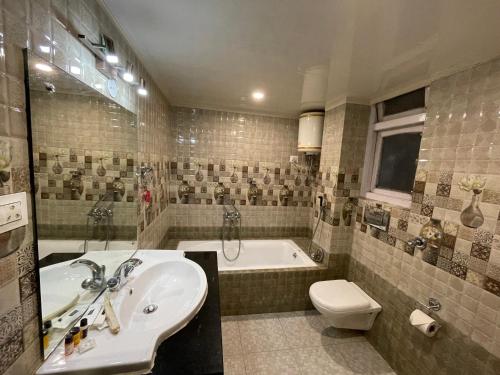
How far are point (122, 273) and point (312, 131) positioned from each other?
7.44 ft

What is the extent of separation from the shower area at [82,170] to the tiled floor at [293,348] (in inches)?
49.1

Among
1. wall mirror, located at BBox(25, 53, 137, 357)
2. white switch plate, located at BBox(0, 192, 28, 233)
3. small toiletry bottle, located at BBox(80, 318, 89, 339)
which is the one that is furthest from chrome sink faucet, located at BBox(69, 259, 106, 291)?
Result: white switch plate, located at BBox(0, 192, 28, 233)

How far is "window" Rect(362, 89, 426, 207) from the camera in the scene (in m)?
1.73

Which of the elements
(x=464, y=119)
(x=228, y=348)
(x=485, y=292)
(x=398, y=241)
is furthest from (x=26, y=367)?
(x=464, y=119)

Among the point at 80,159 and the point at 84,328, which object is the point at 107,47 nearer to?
the point at 80,159

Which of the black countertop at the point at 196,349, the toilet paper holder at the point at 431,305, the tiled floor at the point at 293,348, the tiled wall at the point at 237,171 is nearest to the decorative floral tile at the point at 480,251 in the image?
the toilet paper holder at the point at 431,305

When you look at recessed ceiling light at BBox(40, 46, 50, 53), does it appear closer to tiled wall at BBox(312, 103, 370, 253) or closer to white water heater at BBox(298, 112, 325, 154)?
tiled wall at BBox(312, 103, 370, 253)

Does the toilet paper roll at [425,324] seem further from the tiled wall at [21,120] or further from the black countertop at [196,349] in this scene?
the tiled wall at [21,120]

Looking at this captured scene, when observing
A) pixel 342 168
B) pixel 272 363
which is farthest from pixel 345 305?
pixel 342 168

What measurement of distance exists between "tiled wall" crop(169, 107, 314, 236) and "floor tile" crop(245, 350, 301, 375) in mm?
1447

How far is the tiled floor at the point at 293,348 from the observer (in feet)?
5.27

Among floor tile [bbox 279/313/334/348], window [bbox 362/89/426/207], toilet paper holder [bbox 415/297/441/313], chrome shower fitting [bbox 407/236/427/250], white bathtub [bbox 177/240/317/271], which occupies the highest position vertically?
window [bbox 362/89/426/207]

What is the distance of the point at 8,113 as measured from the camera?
54 centimetres

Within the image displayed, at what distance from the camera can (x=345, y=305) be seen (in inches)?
67.2
